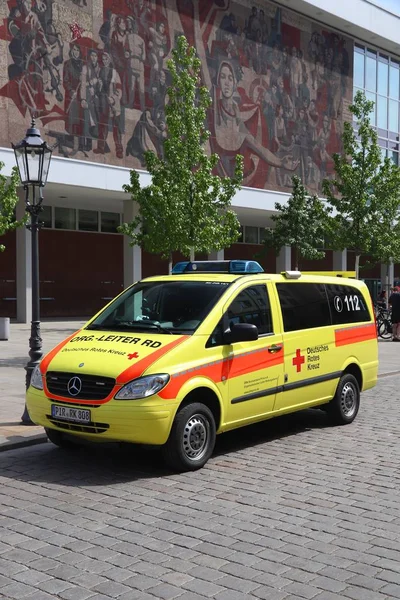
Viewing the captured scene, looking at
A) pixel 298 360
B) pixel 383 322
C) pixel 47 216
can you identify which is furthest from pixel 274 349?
pixel 47 216

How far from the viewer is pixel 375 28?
141ft

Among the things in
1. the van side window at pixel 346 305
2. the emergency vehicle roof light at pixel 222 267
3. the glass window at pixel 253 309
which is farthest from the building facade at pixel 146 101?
the glass window at pixel 253 309

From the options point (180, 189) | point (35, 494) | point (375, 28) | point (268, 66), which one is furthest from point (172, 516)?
point (375, 28)

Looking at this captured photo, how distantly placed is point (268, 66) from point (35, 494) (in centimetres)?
3471

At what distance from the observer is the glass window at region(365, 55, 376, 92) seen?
1768 inches

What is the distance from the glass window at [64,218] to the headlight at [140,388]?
30263 millimetres

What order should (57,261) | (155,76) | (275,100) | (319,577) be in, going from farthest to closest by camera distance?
(275,100) < (57,261) < (155,76) < (319,577)

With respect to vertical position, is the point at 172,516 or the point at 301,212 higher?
the point at 301,212

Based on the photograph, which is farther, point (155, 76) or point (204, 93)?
point (155, 76)

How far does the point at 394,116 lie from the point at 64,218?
23.4m

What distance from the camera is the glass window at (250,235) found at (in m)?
45.4

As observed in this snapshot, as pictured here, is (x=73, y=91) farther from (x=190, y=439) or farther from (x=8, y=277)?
(x=190, y=439)

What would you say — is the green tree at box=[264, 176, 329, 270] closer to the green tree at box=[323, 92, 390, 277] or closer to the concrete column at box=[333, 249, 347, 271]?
the green tree at box=[323, 92, 390, 277]

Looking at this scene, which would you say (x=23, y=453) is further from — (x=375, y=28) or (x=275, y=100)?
(x=375, y=28)
